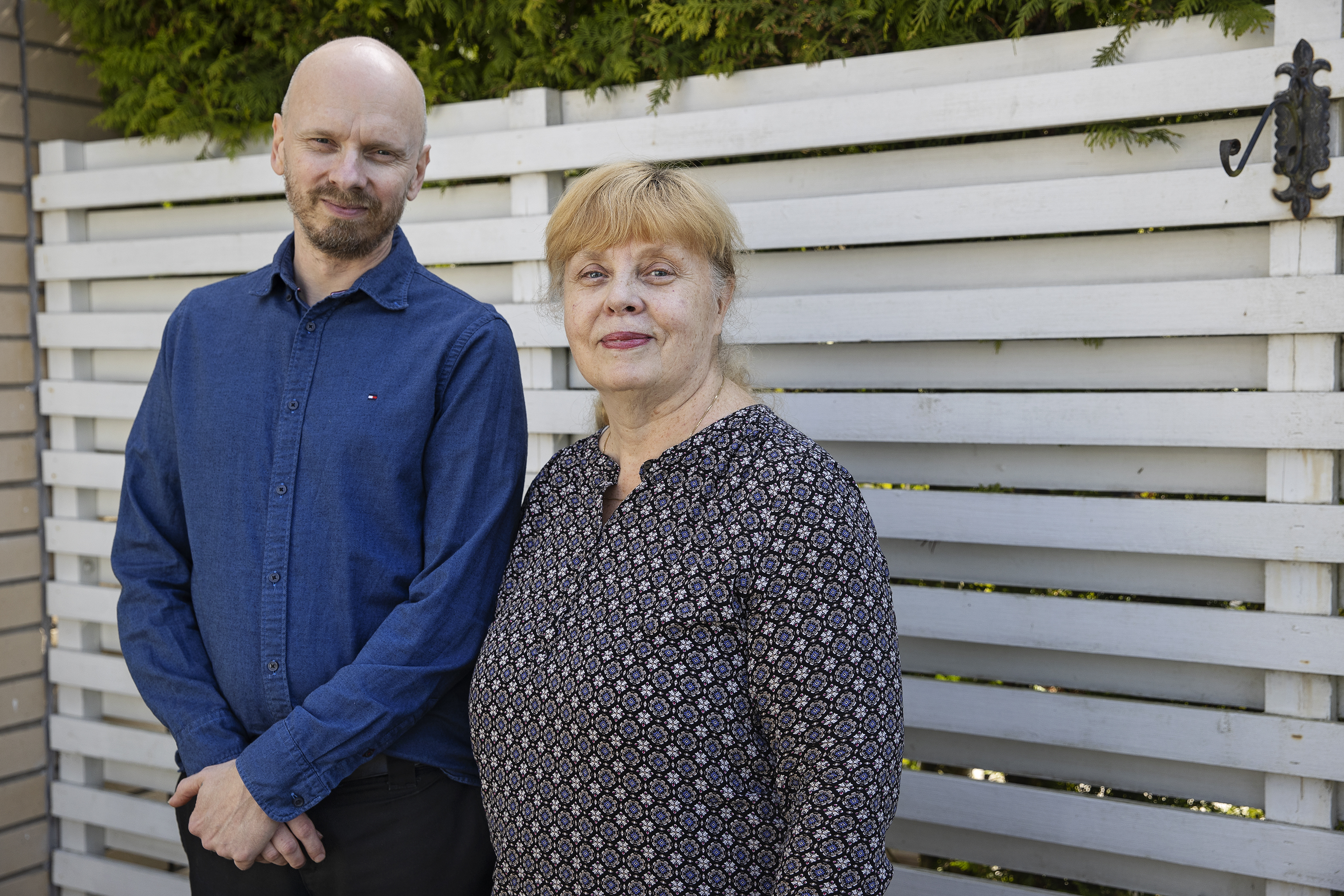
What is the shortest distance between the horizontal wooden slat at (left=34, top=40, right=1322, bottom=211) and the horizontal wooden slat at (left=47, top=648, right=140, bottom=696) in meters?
1.48

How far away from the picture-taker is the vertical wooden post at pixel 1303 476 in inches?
76.0

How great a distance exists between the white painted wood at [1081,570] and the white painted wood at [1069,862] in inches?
21.4

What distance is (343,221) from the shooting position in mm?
1885

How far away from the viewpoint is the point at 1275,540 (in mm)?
1991

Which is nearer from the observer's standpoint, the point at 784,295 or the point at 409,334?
the point at 409,334

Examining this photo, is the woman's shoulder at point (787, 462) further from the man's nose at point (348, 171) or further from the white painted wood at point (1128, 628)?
the man's nose at point (348, 171)

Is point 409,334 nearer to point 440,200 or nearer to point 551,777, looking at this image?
point 551,777

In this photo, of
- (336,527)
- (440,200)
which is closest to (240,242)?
(440,200)

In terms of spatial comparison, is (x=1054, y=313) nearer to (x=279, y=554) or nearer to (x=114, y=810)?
(x=279, y=554)

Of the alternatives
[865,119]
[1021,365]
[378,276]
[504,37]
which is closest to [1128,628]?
[1021,365]

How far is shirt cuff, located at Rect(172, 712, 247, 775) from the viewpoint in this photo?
6.06ft

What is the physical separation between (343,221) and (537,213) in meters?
0.87

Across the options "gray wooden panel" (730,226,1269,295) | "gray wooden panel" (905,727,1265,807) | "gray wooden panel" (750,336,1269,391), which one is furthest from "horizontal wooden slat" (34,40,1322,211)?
"gray wooden panel" (905,727,1265,807)

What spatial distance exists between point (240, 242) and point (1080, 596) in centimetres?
244
